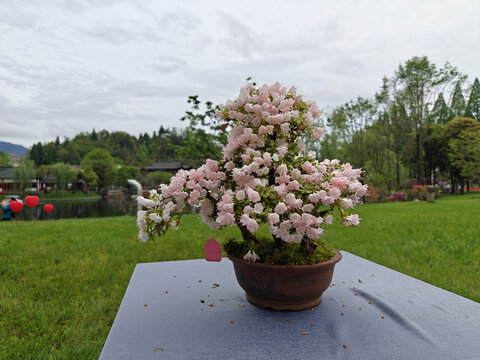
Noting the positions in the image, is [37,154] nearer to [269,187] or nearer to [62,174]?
[62,174]

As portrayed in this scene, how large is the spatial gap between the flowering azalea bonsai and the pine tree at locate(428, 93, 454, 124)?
23.4 metres

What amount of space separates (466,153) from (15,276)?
23503 millimetres

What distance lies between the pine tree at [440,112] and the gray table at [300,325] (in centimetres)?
2319

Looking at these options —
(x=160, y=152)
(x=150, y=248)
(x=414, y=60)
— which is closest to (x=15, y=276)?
(x=150, y=248)

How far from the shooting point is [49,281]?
10.6 feet

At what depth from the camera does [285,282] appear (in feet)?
4.97

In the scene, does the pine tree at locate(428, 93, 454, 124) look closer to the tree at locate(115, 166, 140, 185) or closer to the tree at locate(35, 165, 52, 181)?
the tree at locate(115, 166, 140, 185)

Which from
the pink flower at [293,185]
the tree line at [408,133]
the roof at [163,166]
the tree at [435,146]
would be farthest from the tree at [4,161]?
the pink flower at [293,185]

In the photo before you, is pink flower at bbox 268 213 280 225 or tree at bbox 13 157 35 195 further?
tree at bbox 13 157 35 195

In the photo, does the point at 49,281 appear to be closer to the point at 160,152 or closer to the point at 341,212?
the point at 341,212

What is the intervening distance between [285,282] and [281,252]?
0.50 ft

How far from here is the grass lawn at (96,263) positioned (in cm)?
220

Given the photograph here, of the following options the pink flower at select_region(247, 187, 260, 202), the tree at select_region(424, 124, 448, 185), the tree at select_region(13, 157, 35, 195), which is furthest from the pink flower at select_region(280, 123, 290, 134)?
the tree at select_region(13, 157, 35, 195)

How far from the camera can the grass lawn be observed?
2203mm
